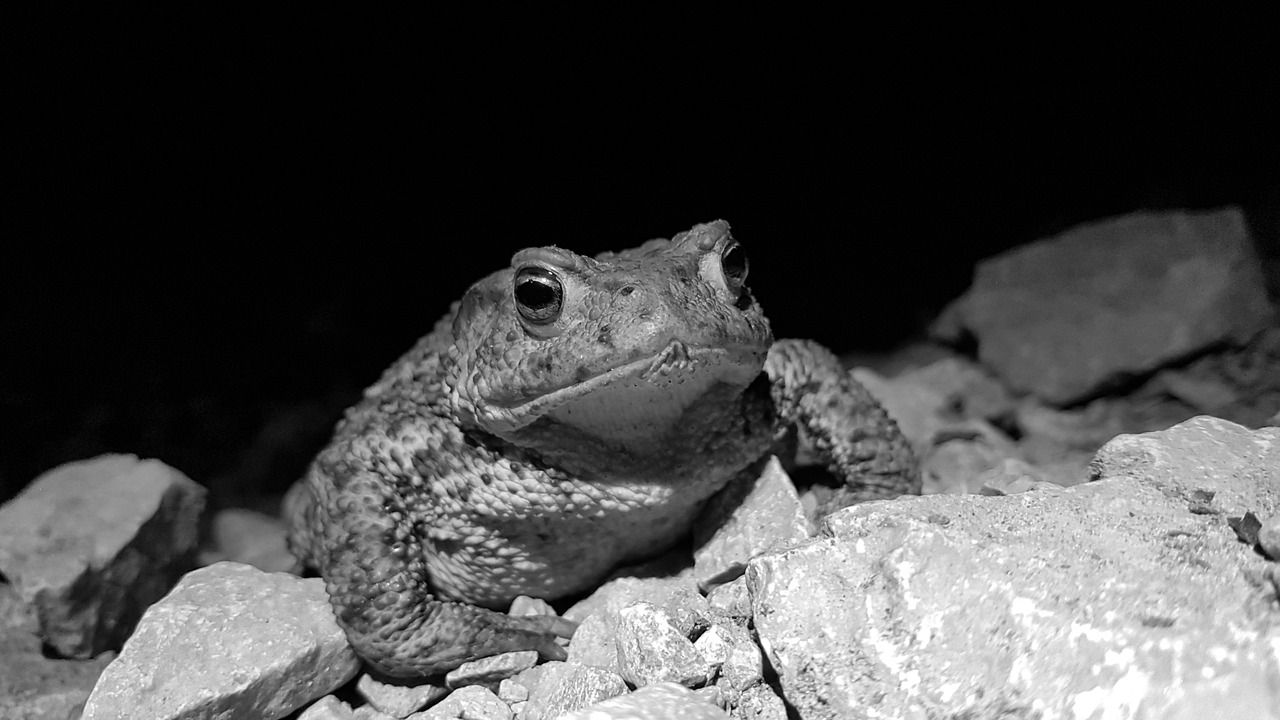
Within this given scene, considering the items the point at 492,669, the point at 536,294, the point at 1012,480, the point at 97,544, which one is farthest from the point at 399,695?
the point at 1012,480

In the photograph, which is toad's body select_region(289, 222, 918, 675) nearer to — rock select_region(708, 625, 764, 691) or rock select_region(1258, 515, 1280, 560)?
rock select_region(708, 625, 764, 691)

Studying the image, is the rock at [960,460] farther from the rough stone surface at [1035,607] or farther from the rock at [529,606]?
the rock at [529,606]

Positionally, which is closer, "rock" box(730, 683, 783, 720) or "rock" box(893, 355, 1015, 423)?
"rock" box(730, 683, 783, 720)

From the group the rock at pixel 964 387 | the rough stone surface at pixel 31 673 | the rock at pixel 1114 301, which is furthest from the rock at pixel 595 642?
the rock at pixel 1114 301

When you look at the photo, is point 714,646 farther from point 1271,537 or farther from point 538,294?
point 1271,537

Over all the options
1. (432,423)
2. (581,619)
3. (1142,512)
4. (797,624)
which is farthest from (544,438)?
(1142,512)

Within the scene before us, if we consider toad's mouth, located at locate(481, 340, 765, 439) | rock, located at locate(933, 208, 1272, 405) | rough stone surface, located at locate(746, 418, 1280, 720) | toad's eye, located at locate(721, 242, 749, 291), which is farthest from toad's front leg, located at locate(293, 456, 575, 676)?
rock, located at locate(933, 208, 1272, 405)

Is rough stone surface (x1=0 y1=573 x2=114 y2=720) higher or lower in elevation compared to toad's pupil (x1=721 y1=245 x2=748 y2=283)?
lower

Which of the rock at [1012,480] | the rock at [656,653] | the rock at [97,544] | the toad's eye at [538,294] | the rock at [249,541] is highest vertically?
Result: the toad's eye at [538,294]
